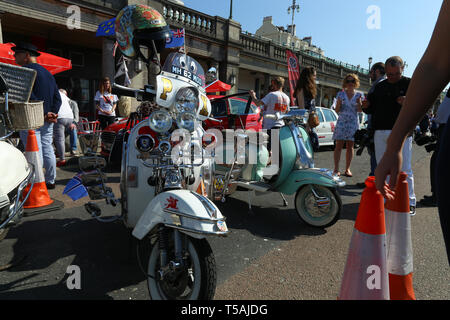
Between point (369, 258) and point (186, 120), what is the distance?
4.69 feet

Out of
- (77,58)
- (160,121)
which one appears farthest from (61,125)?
(77,58)

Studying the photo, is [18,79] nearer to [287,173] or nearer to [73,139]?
[287,173]

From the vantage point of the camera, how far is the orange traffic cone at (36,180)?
386 centimetres

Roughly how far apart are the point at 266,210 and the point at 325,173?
1.10 metres

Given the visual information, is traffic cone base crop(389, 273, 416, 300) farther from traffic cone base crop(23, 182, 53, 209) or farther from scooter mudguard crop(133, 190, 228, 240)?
traffic cone base crop(23, 182, 53, 209)

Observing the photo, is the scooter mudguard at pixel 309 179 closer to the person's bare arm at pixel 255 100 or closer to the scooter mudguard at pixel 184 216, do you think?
the person's bare arm at pixel 255 100

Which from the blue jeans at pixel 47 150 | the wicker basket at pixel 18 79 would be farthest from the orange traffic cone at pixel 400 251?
the blue jeans at pixel 47 150

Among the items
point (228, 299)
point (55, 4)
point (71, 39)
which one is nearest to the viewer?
point (228, 299)

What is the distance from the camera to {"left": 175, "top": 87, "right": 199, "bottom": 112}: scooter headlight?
2.14m

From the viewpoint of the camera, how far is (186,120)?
212 cm

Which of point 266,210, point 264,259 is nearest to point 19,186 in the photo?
point 264,259

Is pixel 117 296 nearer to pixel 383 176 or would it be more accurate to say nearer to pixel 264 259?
pixel 264 259

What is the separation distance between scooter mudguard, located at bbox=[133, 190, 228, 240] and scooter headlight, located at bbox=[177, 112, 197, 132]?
19.4 inches

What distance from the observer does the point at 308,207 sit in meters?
3.58
